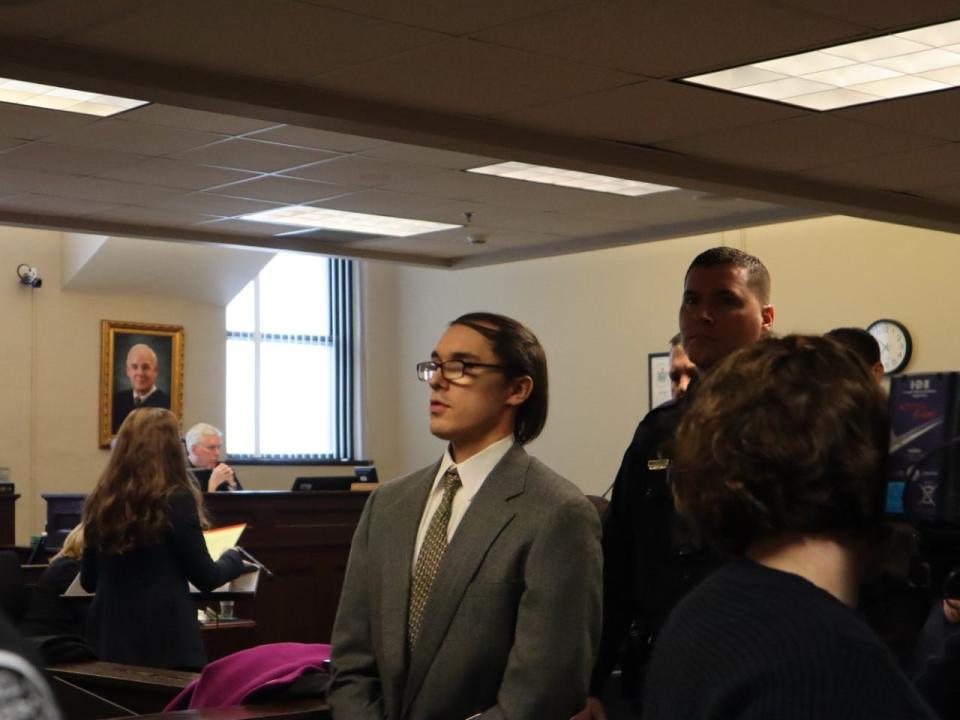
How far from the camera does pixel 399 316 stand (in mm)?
14906

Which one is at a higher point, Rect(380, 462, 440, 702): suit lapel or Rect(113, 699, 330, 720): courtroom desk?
Rect(380, 462, 440, 702): suit lapel

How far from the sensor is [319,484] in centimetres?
998

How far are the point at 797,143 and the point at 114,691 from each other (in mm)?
4686

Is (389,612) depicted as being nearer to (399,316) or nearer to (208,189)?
→ (208,189)

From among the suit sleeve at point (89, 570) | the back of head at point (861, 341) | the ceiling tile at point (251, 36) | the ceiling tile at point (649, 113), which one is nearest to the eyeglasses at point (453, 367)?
the back of head at point (861, 341)

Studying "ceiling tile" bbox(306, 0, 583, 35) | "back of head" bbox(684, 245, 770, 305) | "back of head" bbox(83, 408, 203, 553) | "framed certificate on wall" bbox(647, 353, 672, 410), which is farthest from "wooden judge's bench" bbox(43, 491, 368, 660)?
"back of head" bbox(684, 245, 770, 305)

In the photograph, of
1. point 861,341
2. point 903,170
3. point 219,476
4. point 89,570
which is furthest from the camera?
point 219,476

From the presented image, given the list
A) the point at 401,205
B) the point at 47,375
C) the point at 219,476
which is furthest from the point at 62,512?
the point at 401,205

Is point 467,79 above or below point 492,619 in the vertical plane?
above

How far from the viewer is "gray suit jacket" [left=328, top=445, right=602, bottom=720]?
2629mm

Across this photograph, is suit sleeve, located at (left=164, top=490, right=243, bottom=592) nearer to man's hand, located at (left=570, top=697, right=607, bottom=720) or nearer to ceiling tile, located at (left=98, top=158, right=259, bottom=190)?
man's hand, located at (left=570, top=697, right=607, bottom=720)

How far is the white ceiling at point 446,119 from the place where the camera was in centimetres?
523

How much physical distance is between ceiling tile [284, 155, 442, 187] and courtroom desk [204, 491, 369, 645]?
6.93ft

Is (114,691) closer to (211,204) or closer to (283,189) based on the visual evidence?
(283,189)
